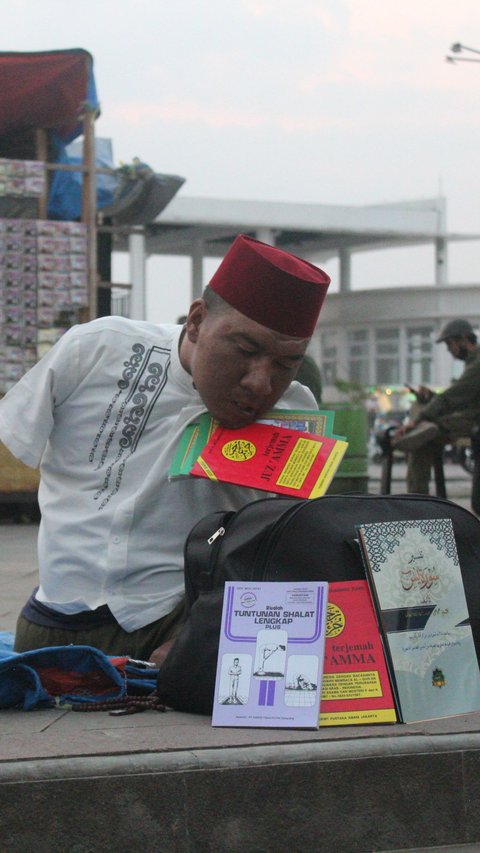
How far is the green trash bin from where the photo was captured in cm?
1120

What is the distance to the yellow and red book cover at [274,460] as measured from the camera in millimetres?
3234

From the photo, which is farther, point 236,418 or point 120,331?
point 120,331

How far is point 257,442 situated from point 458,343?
7.47 metres

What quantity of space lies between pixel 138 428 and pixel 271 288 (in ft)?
1.80

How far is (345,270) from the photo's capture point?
45656mm

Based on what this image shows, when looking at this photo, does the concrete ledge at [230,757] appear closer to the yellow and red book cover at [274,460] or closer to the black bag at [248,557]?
the black bag at [248,557]

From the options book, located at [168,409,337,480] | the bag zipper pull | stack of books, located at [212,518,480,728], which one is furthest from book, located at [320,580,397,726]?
book, located at [168,409,337,480]

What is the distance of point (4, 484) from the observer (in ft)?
37.0

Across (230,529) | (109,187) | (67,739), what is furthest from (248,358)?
(109,187)

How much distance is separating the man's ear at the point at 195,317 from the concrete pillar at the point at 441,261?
40017 millimetres

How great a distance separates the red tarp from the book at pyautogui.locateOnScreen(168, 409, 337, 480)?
8.67 meters

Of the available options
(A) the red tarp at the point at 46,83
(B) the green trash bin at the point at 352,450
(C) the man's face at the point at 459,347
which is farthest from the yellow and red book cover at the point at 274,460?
(A) the red tarp at the point at 46,83

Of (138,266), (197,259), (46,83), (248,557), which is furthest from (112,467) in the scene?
(197,259)

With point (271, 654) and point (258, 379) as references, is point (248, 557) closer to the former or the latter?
point (271, 654)
